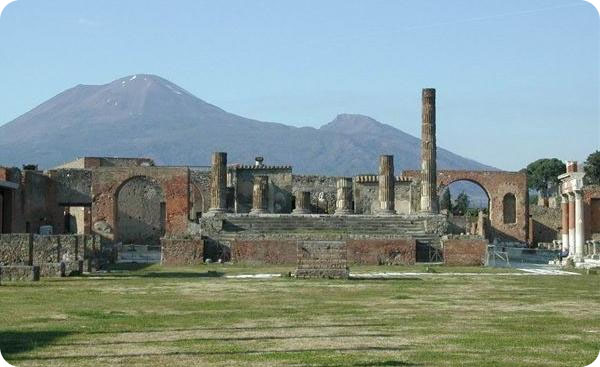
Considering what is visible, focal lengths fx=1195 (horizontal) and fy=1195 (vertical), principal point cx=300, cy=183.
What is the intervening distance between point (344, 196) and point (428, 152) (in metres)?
4.95

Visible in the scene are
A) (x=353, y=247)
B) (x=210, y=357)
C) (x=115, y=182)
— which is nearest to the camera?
(x=210, y=357)

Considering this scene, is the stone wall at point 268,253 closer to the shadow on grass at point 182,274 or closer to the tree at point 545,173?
the shadow on grass at point 182,274

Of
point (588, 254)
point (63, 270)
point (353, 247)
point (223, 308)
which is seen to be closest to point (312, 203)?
point (588, 254)

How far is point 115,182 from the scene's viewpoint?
61.1 m

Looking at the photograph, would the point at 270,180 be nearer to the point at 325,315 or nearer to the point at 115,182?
the point at 115,182

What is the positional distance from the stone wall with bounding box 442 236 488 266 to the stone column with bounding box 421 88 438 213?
1040cm

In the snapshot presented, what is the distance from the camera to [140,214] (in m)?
71.5

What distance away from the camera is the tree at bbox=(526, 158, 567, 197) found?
14525 centimetres

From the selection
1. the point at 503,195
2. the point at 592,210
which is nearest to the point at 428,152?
the point at 592,210

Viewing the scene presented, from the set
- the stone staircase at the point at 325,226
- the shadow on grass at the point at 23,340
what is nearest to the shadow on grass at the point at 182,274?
the stone staircase at the point at 325,226

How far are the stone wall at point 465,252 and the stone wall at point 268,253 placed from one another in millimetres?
5692

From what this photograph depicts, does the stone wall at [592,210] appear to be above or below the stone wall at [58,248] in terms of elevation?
above

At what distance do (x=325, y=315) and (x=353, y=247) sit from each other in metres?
24.9

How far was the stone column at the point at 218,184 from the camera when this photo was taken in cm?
5422
